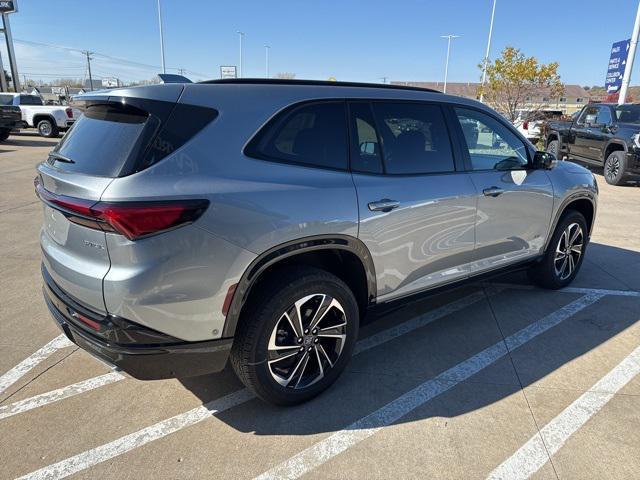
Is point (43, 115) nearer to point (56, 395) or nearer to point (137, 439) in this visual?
point (56, 395)

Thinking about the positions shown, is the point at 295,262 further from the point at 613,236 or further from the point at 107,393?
the point at 613,236

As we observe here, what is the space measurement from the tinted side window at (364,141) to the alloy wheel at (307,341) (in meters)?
0.83

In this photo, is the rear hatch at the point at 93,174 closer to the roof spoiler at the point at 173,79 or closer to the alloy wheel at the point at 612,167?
the roof spoiler at the point at 173,79

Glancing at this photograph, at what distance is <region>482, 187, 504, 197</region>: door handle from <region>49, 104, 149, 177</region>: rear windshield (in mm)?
2445

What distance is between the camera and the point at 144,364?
2.21 meters

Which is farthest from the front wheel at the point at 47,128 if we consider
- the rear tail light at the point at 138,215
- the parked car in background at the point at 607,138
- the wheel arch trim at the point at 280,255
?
the wheel arch trim at the point at 280,255

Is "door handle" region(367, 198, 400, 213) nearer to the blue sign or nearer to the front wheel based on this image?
the blue sign

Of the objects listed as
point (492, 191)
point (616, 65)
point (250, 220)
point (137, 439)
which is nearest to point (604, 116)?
point (616, 65)

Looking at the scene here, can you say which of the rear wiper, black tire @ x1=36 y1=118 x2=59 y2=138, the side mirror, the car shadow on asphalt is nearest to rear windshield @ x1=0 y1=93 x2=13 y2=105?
black tire @ x1=36 y1=118 x2=59 y2=138

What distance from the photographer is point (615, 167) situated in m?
10.8

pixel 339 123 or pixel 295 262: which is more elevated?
pixel 339 123

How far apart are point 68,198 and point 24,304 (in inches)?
94.0

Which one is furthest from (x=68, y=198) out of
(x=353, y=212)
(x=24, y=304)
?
(x=24, y=304)

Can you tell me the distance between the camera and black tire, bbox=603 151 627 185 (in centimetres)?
1044
